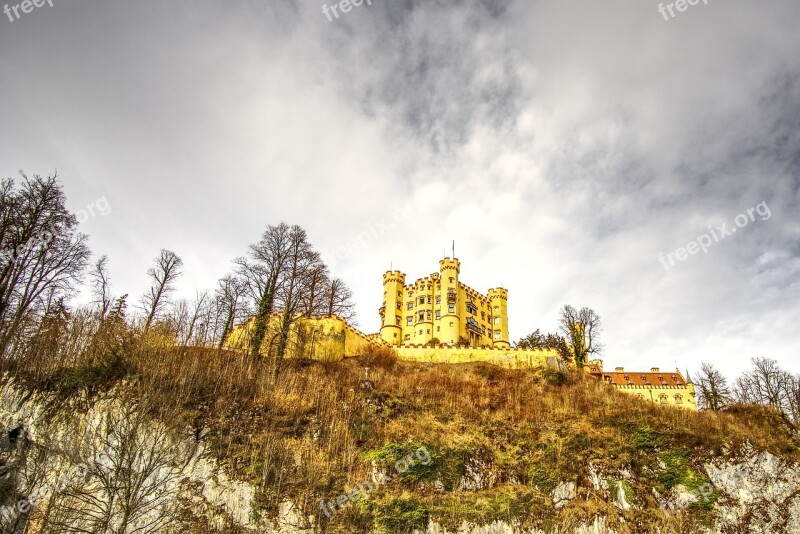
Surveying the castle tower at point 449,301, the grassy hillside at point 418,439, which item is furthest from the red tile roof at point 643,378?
the grassy hillside at point 418,439

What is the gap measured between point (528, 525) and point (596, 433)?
7733mm

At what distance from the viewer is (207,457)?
18609 millimetres

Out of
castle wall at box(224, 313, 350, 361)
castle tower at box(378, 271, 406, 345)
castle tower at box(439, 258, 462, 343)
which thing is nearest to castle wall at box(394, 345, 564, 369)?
castle wall at box(224, 313, 350, 361)

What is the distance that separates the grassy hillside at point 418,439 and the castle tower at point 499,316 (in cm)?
3543

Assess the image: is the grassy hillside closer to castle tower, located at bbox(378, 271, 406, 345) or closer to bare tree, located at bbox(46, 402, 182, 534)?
bare tree, located at bbox(46, 402, 182, 534)

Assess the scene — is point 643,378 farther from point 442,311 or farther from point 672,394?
point 442,311

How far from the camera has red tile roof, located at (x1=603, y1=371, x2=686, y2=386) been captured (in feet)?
195

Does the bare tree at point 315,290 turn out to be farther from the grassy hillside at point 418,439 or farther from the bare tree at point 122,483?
the bare tree at point 122,483

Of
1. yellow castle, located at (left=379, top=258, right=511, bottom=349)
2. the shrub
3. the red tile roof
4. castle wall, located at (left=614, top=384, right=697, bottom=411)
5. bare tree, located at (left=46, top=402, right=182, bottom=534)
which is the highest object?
yellow castle, located at (left=379, top=258, right=511, bottom=349)

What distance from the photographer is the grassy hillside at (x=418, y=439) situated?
18.1m

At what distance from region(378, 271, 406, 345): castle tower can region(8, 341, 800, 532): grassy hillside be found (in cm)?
3312

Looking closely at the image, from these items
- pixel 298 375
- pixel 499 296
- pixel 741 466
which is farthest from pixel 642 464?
pixel 499 296

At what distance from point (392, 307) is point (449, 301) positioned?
8.55 m

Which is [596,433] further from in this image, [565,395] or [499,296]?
[499,296]
